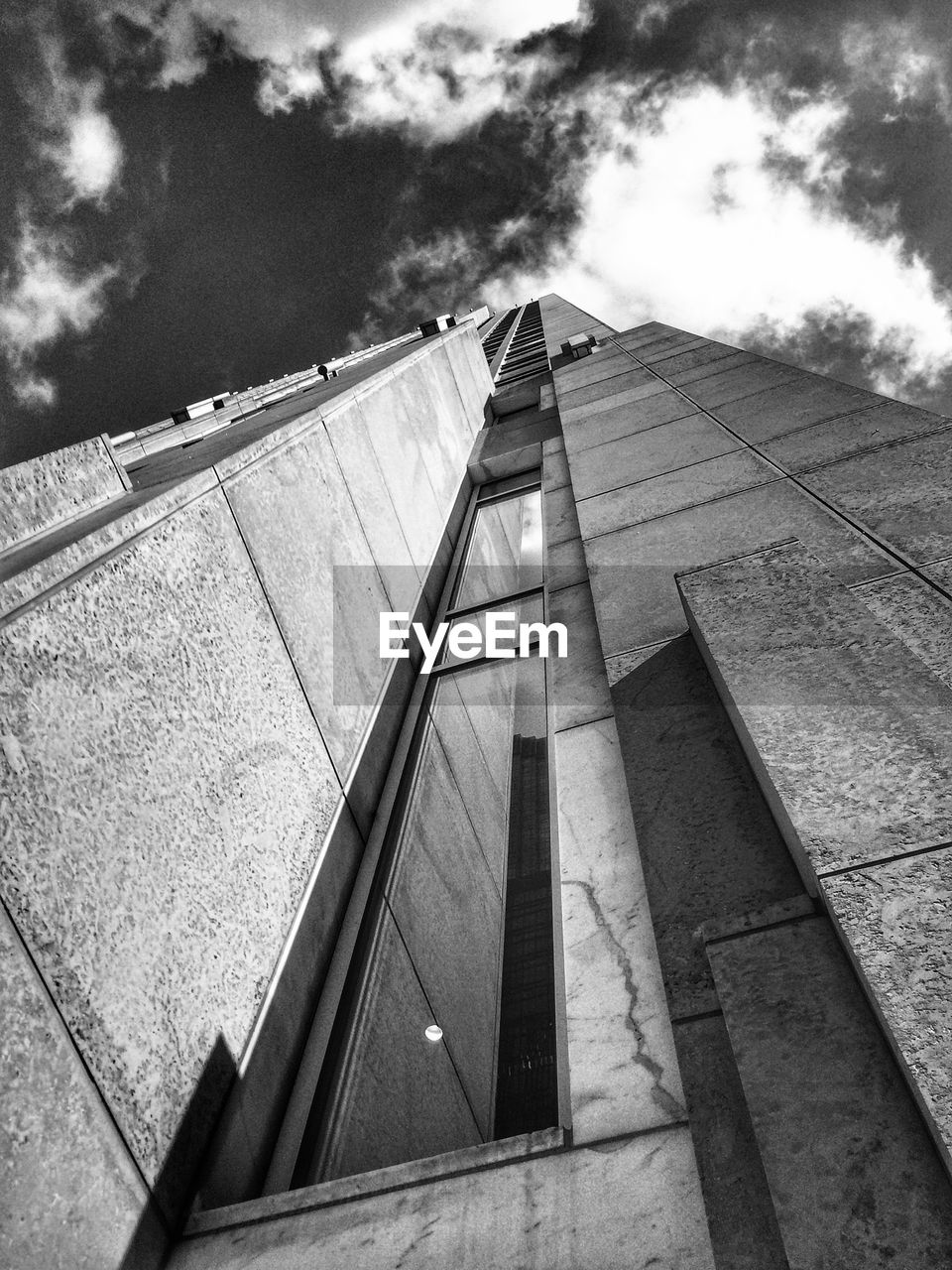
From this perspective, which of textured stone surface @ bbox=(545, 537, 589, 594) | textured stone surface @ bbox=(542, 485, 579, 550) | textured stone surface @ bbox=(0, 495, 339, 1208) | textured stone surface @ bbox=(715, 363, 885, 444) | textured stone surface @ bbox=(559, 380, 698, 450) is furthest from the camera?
textured stone surface @ bbox=(559, 380, 698, 450)

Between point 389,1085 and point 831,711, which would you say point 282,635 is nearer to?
point 389,1085

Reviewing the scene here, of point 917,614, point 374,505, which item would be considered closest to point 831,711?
point 917,614

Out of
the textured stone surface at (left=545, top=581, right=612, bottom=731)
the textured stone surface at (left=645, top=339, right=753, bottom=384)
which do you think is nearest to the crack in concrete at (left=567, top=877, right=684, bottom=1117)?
the textured stone surface at (left=545, top=581, right=612, bottom=731)

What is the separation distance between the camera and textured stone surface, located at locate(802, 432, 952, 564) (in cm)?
451

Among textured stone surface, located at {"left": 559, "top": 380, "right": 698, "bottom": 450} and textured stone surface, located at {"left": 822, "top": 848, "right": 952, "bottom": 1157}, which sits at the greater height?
textured stone surface, located at {"left": 559, "top": 380, "right": 698, "bottom": 450}

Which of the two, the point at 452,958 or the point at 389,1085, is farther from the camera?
the point at 452,958

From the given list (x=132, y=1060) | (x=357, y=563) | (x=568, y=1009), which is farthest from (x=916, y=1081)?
(x=357, y=563)

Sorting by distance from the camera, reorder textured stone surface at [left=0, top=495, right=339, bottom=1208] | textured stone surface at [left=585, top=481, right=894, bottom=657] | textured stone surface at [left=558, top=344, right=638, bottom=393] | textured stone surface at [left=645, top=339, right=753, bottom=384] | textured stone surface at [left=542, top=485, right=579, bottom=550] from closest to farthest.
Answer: textured stone surface at [left=0, top=495, right=339, bottom=1208] → textured stone surface at [left=585, top=481, right=894, bottom=657] → textured stone surface at [left=542, top=485, right=579, bottom=550] → textured stone surface at [left=645, top=339, right=753, bottom=384] → textured stone surface at [left=558, top=344, right=638, bottom=393]

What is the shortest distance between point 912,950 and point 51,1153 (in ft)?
7.63

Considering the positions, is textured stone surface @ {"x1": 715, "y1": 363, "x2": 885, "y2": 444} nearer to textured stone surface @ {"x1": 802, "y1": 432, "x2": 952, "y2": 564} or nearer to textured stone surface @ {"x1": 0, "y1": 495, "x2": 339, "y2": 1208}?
textured stone surface @ {"x1": 802, "y1": 432, "x2": 952, "y2": 564}

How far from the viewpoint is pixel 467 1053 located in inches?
177

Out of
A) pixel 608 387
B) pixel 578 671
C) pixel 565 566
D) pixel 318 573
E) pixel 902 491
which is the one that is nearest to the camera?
pixel 318 573

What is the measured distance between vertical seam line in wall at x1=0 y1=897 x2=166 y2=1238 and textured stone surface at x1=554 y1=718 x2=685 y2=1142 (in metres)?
1.28

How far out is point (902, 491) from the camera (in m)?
5.04
